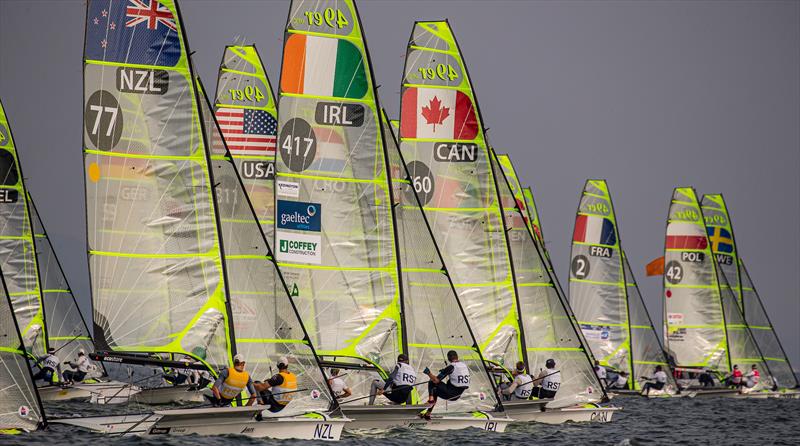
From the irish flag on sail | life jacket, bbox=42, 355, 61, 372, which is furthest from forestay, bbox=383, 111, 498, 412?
life jacket, bbox=42, 355, 61, 372

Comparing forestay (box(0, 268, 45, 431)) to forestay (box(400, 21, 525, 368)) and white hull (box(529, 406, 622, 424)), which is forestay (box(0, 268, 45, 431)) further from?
forestay (box(400, 21, 525, 368))

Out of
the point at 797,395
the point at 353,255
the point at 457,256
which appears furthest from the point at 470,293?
the point at 797,395

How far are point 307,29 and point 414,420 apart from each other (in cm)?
863

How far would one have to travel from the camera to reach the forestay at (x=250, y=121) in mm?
33812

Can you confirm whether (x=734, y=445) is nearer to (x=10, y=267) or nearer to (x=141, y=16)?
(x=141, y=16)

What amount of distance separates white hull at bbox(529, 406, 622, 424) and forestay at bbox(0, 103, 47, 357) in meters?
15.7

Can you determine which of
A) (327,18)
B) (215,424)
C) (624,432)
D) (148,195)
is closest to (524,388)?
(624,432)

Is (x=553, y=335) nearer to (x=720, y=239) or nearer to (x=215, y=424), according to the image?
(x=215, y=424)

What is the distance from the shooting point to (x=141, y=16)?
23000 millimetres

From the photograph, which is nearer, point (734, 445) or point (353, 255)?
point (353, 255)

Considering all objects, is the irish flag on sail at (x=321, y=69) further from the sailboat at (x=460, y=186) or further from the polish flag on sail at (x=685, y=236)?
the polish flag on sail at (x=685, y=236)

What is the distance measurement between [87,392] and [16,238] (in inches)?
207

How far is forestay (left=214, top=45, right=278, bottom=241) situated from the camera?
3381 cm

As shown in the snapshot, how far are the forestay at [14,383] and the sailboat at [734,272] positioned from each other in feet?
143
